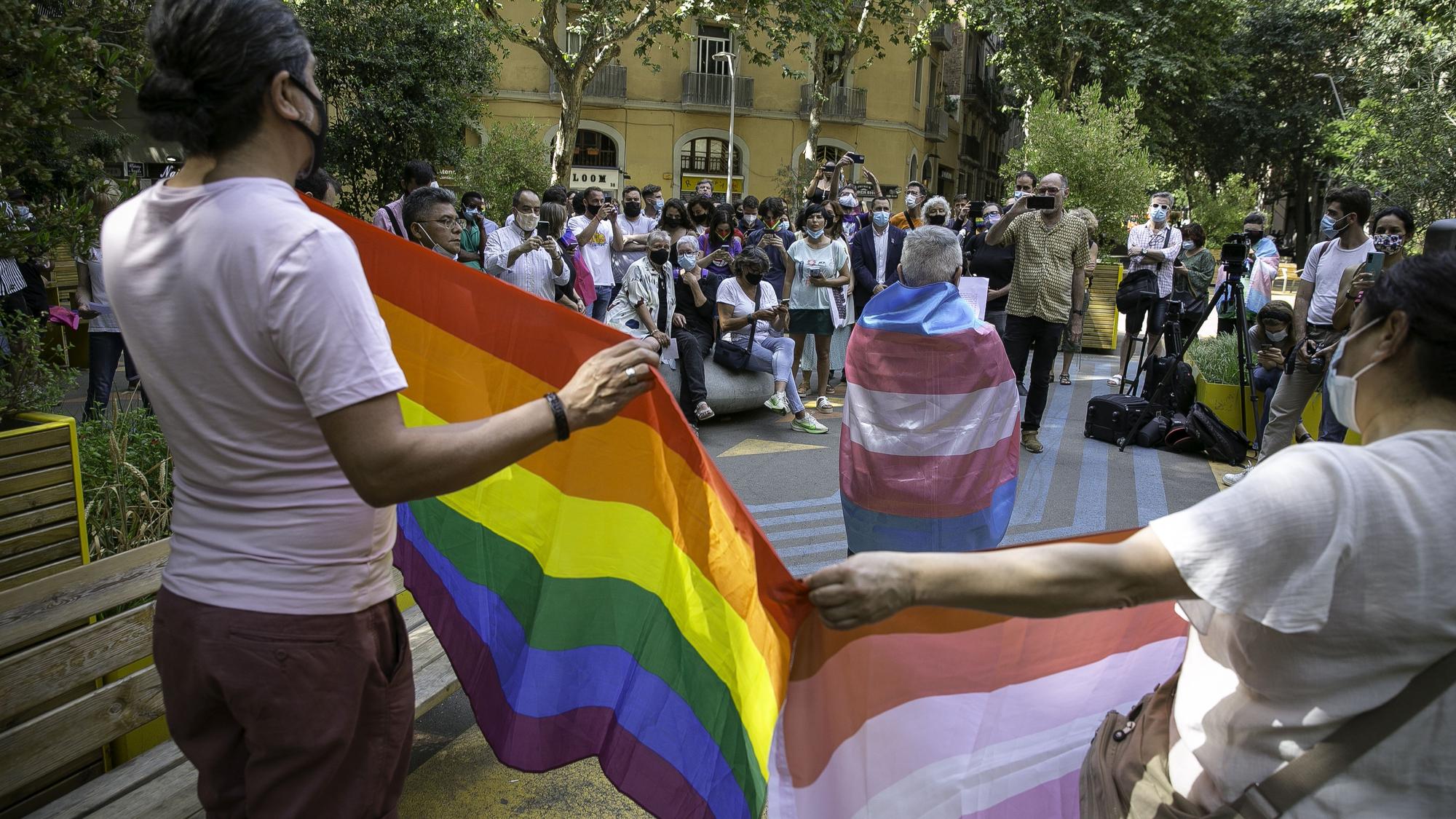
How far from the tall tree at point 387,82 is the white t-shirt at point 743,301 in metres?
7.77

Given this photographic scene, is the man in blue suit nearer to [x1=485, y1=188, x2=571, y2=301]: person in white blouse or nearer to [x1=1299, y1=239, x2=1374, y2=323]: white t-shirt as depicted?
[x1=485, y1=188, x2=571, y2=301]: person in white blouse

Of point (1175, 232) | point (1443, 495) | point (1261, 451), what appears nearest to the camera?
point (1443, 495)

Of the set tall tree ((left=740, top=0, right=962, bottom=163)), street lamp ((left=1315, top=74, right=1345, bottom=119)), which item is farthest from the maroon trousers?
street lamp ((left=1315, top=74, right=1345, bottom=119))

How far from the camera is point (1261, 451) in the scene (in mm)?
7086

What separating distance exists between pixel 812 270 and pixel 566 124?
37.2ft

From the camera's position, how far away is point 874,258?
35.4ft

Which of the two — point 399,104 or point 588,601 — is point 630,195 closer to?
point 399,104

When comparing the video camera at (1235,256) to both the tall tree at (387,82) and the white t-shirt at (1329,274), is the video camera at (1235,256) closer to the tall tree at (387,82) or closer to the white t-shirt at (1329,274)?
the white t-shirt at (1329,274)

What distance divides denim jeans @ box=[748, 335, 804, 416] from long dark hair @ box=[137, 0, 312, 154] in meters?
7.60

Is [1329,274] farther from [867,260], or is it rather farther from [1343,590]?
[1343,590]

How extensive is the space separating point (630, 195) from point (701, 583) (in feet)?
35.5

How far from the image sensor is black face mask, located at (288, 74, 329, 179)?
165cm

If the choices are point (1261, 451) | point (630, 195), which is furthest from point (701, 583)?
point (630, 195)

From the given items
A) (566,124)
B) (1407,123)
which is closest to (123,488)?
(566,124)
